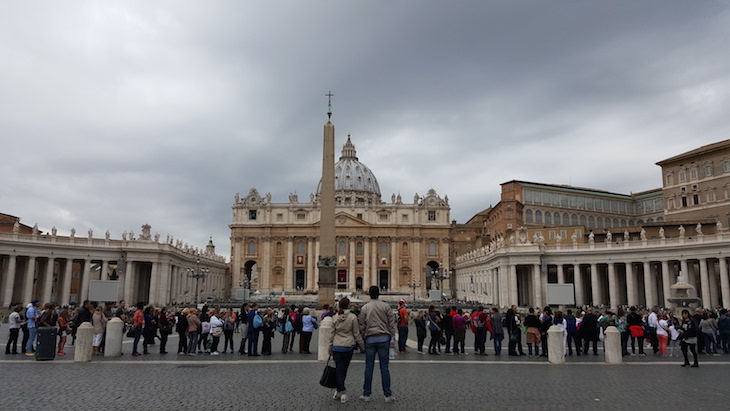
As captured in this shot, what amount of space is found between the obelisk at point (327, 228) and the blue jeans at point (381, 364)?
717 inches

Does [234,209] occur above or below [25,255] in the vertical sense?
above

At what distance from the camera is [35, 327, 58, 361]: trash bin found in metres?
12.6

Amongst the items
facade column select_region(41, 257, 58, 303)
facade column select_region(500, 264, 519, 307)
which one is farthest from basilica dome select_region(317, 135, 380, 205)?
facade column select_region(41, 257, 58, 303)

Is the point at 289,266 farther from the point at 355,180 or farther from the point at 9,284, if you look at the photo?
the point at 9,284

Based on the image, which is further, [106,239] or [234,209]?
[234,209]

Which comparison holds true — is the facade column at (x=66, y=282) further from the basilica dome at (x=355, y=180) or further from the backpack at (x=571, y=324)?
the basilica dome at (x=355, y=180)

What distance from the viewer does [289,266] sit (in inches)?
3374

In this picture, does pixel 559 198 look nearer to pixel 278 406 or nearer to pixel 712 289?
pixel 712 289

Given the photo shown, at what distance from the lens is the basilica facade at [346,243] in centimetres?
8588

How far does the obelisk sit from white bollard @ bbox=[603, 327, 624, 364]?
15.6 meters

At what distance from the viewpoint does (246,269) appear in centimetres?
8912

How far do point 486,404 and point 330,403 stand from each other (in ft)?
8.11

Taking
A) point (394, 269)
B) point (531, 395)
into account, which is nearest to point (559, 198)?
point (394, 269)

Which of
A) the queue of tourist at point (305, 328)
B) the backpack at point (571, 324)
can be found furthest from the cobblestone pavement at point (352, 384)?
the backpack at point (571, 324)
